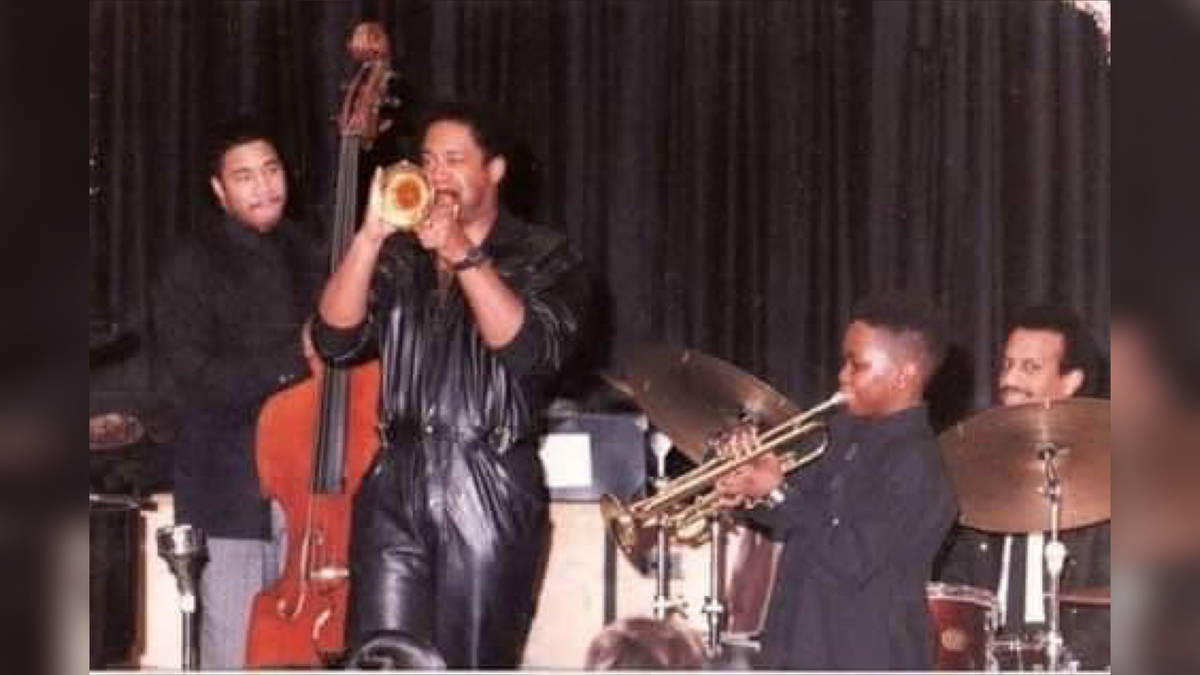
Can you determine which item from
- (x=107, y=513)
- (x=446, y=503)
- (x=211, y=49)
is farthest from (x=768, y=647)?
(x=211, y=49)

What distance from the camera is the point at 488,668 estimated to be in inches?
138

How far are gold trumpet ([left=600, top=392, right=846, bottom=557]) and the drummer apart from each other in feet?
1.03

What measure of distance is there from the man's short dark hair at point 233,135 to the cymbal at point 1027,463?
136cm

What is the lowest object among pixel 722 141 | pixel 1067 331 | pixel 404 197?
pixel 1067 331

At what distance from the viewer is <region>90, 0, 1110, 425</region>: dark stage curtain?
3.60 meters

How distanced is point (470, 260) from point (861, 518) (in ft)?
2.72

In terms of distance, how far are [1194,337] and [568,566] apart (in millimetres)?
1547

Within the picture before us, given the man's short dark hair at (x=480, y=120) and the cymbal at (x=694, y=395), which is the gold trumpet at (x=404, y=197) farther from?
the cymbal at (x=694, y=395)

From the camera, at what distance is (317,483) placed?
3.48m

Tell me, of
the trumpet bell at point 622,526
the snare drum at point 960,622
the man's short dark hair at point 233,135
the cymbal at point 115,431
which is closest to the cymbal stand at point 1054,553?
the snare drum at point 960,622

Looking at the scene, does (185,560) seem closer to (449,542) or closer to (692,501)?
(449,542)

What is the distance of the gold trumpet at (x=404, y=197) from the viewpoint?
3.50m

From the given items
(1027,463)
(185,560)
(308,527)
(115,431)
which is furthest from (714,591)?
(115,431)

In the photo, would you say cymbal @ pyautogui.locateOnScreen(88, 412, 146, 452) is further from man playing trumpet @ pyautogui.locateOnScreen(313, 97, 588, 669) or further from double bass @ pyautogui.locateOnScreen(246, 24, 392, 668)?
man playing trumpet @ pyautogui.locateOnScreen(313, 97, 588, 669)
